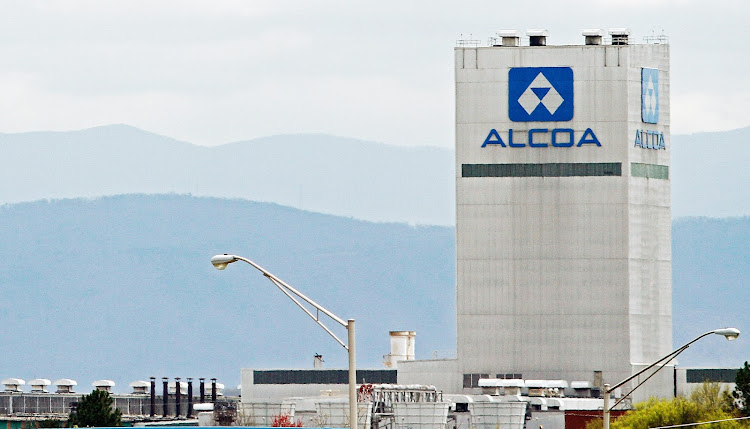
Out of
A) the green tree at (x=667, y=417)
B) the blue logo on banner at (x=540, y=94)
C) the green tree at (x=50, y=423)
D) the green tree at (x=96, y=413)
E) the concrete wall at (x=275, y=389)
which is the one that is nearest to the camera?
the green tree at (x=667, y=417)

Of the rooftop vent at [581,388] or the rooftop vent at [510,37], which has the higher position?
the rooftop vent at [510,37]

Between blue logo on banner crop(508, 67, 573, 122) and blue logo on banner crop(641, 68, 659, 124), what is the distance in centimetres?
817

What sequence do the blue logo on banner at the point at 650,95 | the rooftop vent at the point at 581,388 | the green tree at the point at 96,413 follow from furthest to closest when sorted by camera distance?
the blue logo on banner at the point at 650,95 < the rooftop vent at the point at 581,388 < the green tree at the point at 96,413

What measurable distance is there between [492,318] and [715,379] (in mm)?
23512

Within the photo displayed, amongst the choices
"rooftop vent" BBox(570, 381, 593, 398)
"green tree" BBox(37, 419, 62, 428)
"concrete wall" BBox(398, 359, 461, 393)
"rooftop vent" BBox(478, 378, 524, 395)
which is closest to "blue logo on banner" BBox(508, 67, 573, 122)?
"concrete wall" BBox(398, 359, 461, 393)

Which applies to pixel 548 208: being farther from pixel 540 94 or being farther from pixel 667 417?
pixel 667 417

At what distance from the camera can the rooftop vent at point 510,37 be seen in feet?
591

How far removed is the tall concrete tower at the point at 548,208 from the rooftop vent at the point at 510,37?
0.55ft

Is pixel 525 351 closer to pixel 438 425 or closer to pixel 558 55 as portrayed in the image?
pixel 558 55

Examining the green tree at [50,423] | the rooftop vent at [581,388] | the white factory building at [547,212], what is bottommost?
the green tree at [50,423]

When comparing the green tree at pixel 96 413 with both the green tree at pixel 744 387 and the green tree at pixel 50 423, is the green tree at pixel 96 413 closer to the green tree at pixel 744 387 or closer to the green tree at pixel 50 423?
the green tree at pixel 50 423

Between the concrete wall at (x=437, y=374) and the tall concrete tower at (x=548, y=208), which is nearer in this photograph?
the tall concrete tower at (x=548, y=208)

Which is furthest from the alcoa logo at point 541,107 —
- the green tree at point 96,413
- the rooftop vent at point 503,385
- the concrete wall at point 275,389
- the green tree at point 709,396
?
the green tree at point 96,413

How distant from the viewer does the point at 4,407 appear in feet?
625
